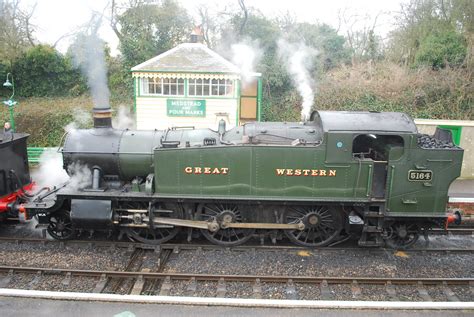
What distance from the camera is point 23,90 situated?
72.8ft

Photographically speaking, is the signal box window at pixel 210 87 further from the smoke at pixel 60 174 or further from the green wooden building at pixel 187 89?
the smoke at pixel 60 174

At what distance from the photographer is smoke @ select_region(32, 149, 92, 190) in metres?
8.23

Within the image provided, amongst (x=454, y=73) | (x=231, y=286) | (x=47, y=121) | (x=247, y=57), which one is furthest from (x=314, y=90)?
→ (x=231, y=286)

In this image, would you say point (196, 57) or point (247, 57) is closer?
point (196, 57)

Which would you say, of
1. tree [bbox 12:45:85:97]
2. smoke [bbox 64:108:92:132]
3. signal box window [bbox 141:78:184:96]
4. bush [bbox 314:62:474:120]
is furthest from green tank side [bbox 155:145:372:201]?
tree [bbox 12:45:85:97]

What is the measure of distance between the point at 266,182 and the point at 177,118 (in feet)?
27.7

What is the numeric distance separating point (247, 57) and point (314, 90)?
3.80 meters

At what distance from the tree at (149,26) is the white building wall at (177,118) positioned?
7.14 meters

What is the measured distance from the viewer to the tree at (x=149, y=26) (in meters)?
21.4

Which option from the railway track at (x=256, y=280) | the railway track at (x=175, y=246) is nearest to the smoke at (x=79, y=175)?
the railway track at (x=175, y=246)

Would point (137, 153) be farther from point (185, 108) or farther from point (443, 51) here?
point (443, 51)

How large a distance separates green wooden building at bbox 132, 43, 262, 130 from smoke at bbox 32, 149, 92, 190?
12.9 ft

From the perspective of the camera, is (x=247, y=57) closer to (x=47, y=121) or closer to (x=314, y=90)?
(x=314, y=90)

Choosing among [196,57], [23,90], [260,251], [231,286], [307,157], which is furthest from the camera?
[23,90]
